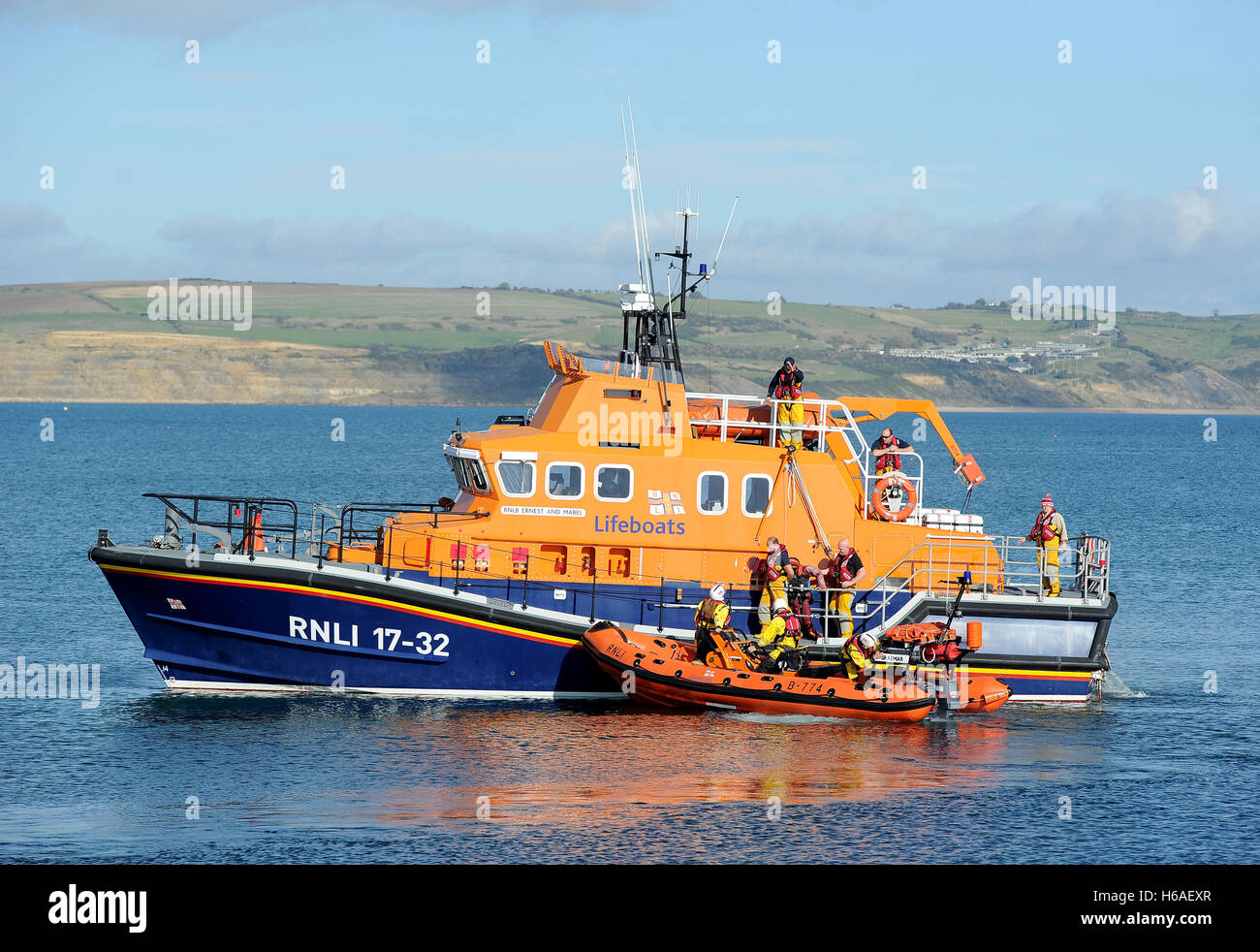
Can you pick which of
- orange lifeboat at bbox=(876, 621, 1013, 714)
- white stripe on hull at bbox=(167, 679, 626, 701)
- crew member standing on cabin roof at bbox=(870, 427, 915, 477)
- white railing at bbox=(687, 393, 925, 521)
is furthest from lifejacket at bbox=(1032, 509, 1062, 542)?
white stripe on hull at bbox=(167, 679, 626, 701)

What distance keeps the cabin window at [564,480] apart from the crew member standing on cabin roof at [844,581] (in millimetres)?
3229

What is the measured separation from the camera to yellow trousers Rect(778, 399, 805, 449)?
59.2 ft

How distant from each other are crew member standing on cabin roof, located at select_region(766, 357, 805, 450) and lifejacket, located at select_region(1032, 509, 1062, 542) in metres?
3.45

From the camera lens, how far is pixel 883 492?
1884 centimetres

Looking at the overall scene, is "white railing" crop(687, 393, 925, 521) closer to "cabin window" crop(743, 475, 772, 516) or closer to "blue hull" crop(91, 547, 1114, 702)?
"cabin window" crop(743, 475, 772, 516)

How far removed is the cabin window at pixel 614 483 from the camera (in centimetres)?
1755

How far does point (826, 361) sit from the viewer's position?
Answer: 460 feet

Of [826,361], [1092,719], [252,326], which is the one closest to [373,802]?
[1092,719]

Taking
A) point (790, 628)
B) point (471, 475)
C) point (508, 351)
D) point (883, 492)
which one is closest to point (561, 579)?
point (471, 475)

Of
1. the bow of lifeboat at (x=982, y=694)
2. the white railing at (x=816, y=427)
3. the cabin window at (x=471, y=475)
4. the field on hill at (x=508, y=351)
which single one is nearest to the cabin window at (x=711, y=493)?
the white railing at (x=816, y=427)

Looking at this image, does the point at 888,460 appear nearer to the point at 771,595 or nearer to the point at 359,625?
the point at 771,595
